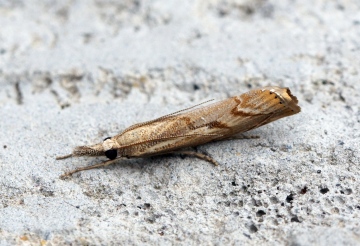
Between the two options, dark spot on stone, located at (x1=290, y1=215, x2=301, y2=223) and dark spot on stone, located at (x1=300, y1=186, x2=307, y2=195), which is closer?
dark spot on stone, located at (x1=290, y1=215, x2=301, y2=223)

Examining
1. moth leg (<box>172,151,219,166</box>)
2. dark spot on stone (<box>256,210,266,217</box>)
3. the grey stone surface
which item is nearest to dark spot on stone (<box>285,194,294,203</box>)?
the grey stone surface

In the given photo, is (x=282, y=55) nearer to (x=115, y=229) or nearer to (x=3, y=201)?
(x=115, y=229)

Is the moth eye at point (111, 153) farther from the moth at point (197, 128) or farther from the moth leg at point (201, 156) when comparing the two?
the moth leg at point (201, 156)

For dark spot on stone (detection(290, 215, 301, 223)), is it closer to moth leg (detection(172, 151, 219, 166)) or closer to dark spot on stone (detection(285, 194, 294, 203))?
dark spot on stone (detection(285, 194, 294, 203))

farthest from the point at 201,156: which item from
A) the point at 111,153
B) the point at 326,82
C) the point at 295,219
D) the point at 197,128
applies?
the point at 326,82

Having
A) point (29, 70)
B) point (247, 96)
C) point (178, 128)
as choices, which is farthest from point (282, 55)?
point (29, 70)

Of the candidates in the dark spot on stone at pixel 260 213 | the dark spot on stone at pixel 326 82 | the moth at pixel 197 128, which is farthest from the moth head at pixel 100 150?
the dark spot on stone at pixel 326 82

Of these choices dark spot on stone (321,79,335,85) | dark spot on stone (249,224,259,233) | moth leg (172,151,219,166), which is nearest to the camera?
dark spot on stone (249,224,259,233)
